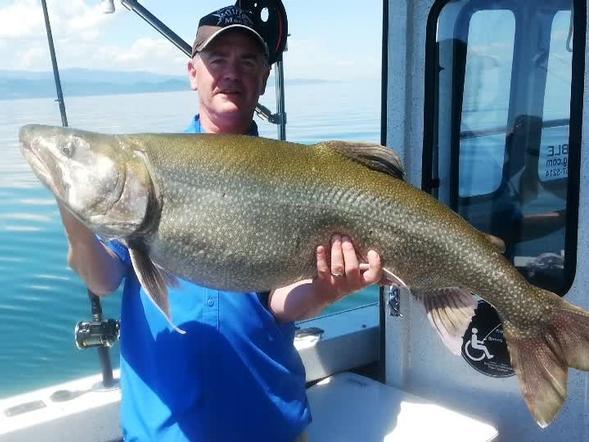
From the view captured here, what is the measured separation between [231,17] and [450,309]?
1446 mm

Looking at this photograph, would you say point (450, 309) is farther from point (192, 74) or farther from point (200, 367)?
point (192, 74)

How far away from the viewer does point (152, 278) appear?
2.19 metres

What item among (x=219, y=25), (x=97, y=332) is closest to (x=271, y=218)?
(x=219, y=25)

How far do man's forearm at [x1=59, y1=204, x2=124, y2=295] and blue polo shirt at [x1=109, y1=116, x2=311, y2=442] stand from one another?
78 millimetres

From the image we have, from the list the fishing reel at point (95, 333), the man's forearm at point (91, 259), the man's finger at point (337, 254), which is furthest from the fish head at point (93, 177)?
the fishing reel at point (95, 333)

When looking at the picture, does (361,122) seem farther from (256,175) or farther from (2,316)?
(256,175)

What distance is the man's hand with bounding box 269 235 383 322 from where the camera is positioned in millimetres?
2301

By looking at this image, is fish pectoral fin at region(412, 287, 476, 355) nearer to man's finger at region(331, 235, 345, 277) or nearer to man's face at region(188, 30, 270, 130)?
man's finger at region(331, 235, 345, 277)

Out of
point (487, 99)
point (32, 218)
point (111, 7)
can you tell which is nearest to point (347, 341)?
point (487, 99)

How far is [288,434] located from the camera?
2.74 metres

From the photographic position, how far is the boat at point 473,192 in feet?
10.9

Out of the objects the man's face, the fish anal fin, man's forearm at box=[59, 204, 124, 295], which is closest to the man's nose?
the man's face

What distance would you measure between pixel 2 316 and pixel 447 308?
279 inches

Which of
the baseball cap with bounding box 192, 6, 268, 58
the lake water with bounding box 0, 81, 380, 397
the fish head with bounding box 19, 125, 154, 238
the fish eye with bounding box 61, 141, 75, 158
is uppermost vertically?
the baseball cap with bounding box 192, 6, 268, 58
